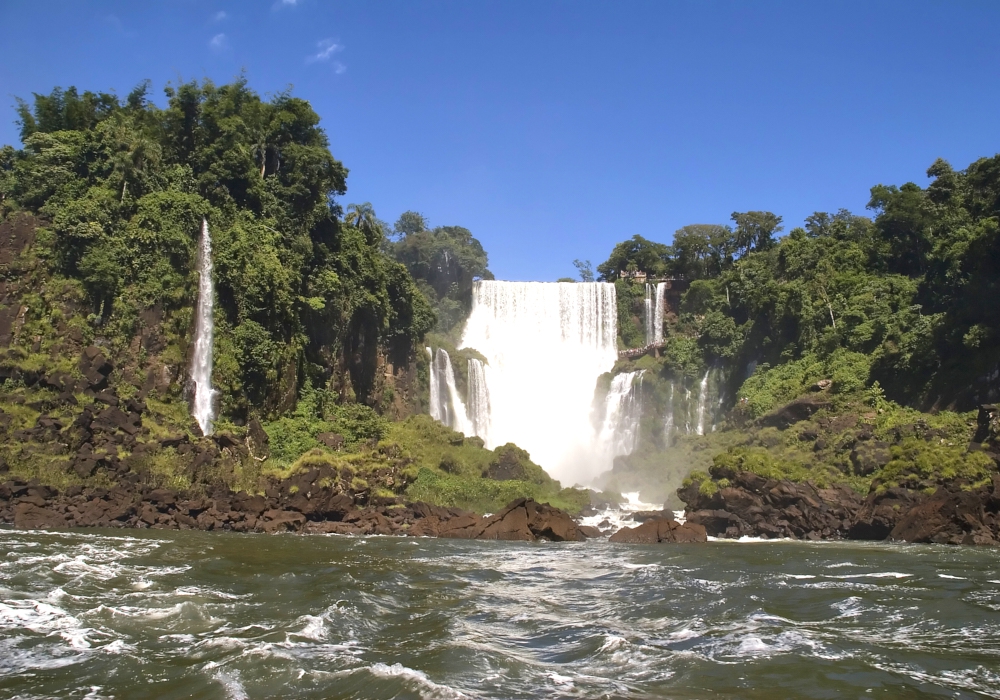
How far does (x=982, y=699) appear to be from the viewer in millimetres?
6723

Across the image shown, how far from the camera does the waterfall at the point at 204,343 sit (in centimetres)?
2902

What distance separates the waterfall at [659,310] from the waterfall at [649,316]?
0.09m

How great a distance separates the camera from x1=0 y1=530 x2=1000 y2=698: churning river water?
730cm

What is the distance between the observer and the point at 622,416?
49.5 meters

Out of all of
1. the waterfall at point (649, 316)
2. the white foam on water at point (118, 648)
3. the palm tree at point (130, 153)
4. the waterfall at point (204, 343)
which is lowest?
the white foam on water at point (118, 648)

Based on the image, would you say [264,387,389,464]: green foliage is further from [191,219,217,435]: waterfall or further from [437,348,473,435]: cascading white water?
[437,348,473,435]: cascading white water

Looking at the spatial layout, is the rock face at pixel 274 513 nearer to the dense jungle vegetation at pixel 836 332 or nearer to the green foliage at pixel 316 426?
the green foliage at pixel 316 426

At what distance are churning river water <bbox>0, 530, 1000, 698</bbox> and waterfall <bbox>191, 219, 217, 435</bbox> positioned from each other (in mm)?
12340

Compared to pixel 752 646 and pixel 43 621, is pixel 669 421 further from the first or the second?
pixel 43 621

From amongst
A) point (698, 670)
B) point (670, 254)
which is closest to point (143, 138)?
point (698, 670)

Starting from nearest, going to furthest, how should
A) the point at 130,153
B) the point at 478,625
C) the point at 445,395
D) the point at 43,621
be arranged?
the point at 43,621 → the point at 478,625 → the point at 130,153 → the point at 445,395

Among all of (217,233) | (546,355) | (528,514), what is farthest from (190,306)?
(546,355)

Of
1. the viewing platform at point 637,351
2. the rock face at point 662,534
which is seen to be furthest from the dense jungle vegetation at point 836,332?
the rock face at point 662,534

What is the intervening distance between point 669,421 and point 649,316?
1129 centimetres
